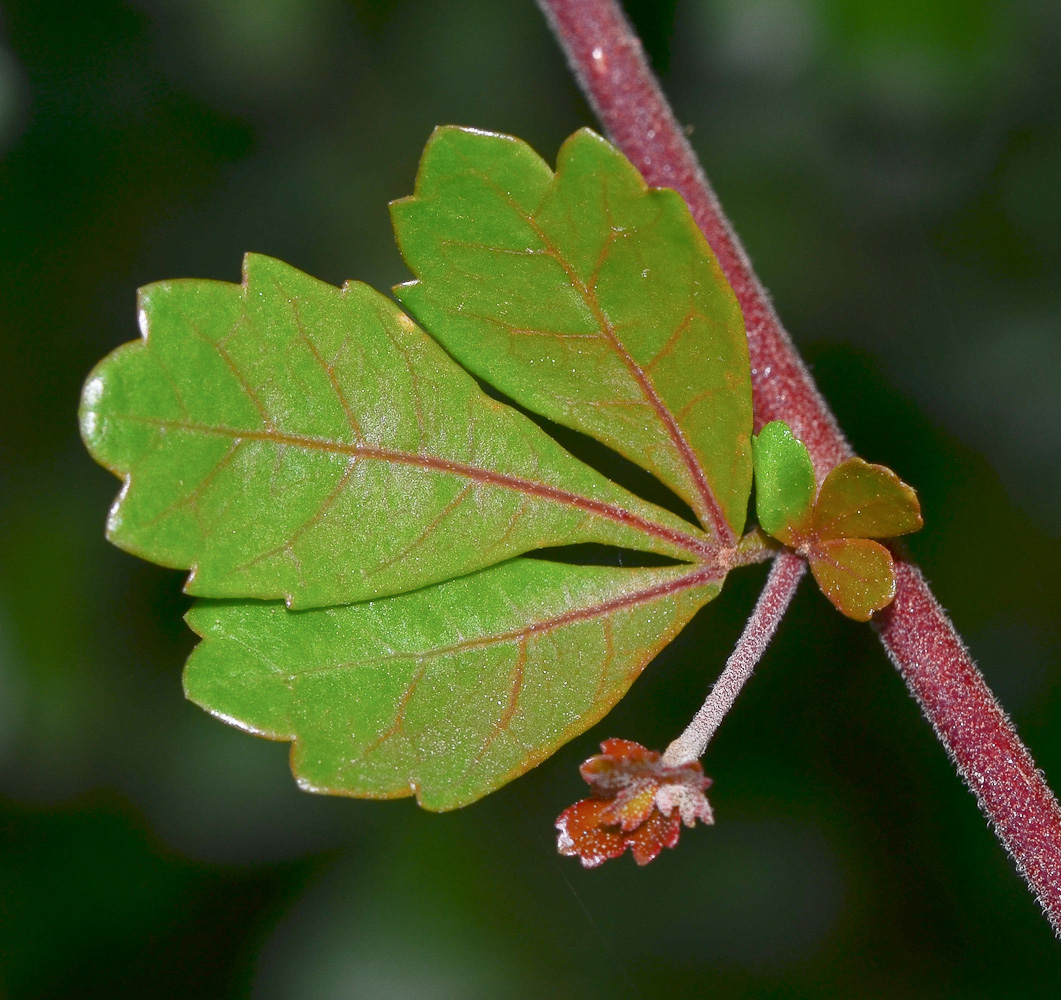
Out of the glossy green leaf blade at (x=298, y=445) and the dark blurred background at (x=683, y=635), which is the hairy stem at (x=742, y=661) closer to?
the glossy green leaf blade at (x=298, y=445)

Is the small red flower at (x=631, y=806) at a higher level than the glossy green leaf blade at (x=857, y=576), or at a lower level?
lower

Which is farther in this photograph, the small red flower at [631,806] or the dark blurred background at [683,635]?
the dark blurred background at [683,635]

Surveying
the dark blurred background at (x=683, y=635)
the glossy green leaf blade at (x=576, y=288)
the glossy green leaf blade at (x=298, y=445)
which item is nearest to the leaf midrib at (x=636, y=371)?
the glossy green leaf blade at (x=576, y=288)

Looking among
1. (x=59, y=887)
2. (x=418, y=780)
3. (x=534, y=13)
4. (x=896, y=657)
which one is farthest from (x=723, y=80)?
(x=59, y=887)

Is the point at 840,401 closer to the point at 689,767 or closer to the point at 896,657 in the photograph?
the point at 896,657

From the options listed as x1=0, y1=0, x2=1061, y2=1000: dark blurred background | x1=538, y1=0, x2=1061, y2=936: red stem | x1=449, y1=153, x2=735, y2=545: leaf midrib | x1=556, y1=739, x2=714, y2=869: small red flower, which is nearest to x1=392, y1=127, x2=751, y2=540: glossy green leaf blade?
x1=449, y1=153, x2=735, y2=545: leaf midrib

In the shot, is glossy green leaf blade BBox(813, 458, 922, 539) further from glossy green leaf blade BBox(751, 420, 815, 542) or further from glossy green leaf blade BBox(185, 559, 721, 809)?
glossy green leaf blade BBox(185, 559, 721, 809)
